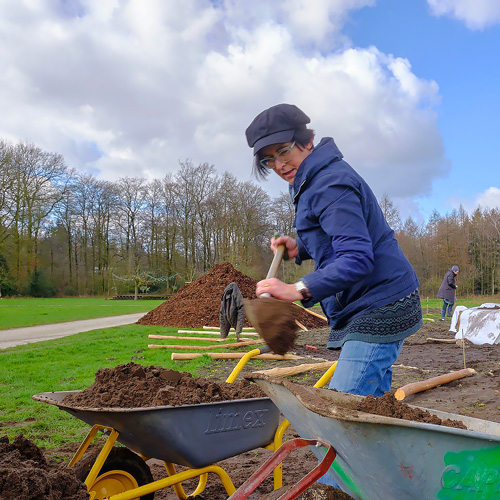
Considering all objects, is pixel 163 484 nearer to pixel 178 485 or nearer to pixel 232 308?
pixel 178 485

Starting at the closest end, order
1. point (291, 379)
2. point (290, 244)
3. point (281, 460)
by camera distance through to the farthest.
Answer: point (281, 460), point (290, 244), point (291, 379)

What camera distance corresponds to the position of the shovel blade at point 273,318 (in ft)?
6.43

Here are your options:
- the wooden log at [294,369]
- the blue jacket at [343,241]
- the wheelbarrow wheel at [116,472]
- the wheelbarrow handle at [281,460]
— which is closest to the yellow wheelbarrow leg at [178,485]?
the wheelbarrow wheel at [116,472]

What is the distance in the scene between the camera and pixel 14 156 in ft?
108

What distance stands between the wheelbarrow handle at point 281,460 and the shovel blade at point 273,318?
1.44ft

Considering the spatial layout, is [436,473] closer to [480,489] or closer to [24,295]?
[480,489]

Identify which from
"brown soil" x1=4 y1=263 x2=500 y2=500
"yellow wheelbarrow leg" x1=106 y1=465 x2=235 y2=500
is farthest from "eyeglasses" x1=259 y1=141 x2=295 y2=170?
"yellow wheelbarrow leg" x1=106 y1=465 x2=235 y2=500

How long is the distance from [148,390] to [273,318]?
1071 millimetres

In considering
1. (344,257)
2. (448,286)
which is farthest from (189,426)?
(448,286)

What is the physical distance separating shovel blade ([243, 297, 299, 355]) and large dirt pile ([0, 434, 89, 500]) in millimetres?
1056

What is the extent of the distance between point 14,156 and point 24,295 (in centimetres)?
1104

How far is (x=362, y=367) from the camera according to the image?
7.04ft

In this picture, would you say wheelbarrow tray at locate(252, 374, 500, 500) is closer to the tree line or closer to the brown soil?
the brown soil

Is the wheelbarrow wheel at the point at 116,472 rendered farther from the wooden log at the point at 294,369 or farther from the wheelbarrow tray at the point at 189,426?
the wooden log at the point at 294,369
